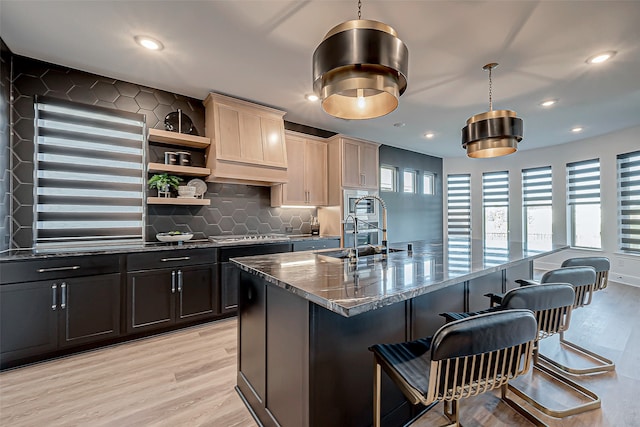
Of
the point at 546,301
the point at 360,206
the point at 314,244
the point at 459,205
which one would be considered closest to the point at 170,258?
the point at 314,244

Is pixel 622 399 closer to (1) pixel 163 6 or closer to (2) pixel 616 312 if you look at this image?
(2) pixel 616 312

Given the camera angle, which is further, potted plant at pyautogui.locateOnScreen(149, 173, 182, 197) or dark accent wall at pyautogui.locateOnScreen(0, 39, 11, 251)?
potted plant at pyautogui.locateOnScreen(149, 173, 182, 197)

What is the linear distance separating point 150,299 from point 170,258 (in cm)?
43

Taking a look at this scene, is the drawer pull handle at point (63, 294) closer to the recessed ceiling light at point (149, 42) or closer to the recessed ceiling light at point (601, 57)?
the recessed ceiling light at point (149, 42)

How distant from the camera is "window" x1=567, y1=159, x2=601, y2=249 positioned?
17.9 ft

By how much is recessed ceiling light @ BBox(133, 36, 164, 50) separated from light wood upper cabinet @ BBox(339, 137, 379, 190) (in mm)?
2736

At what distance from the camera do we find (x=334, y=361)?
132 centimetres

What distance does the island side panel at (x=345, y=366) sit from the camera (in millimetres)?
1263

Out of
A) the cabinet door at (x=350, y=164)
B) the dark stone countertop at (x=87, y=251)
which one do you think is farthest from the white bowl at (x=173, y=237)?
the cabinet door at (x=350, y=164)

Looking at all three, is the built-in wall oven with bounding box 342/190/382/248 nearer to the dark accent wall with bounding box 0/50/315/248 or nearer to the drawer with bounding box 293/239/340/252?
the drawer with bounding box 293/239/340/252

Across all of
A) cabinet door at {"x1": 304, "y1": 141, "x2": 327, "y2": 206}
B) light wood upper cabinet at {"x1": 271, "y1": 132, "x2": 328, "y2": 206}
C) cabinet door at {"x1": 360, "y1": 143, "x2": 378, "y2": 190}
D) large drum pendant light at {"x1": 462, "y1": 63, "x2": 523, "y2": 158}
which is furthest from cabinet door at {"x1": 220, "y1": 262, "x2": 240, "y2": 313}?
large drum pendant light at {"x1": 462, "y1": 63, "x2": 523, "y2": 158}

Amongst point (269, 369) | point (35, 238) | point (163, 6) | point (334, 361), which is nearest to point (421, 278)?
point (334, 361)

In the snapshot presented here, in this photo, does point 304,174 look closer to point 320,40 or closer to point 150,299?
point 320,40

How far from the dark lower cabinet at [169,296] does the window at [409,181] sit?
4719mm
